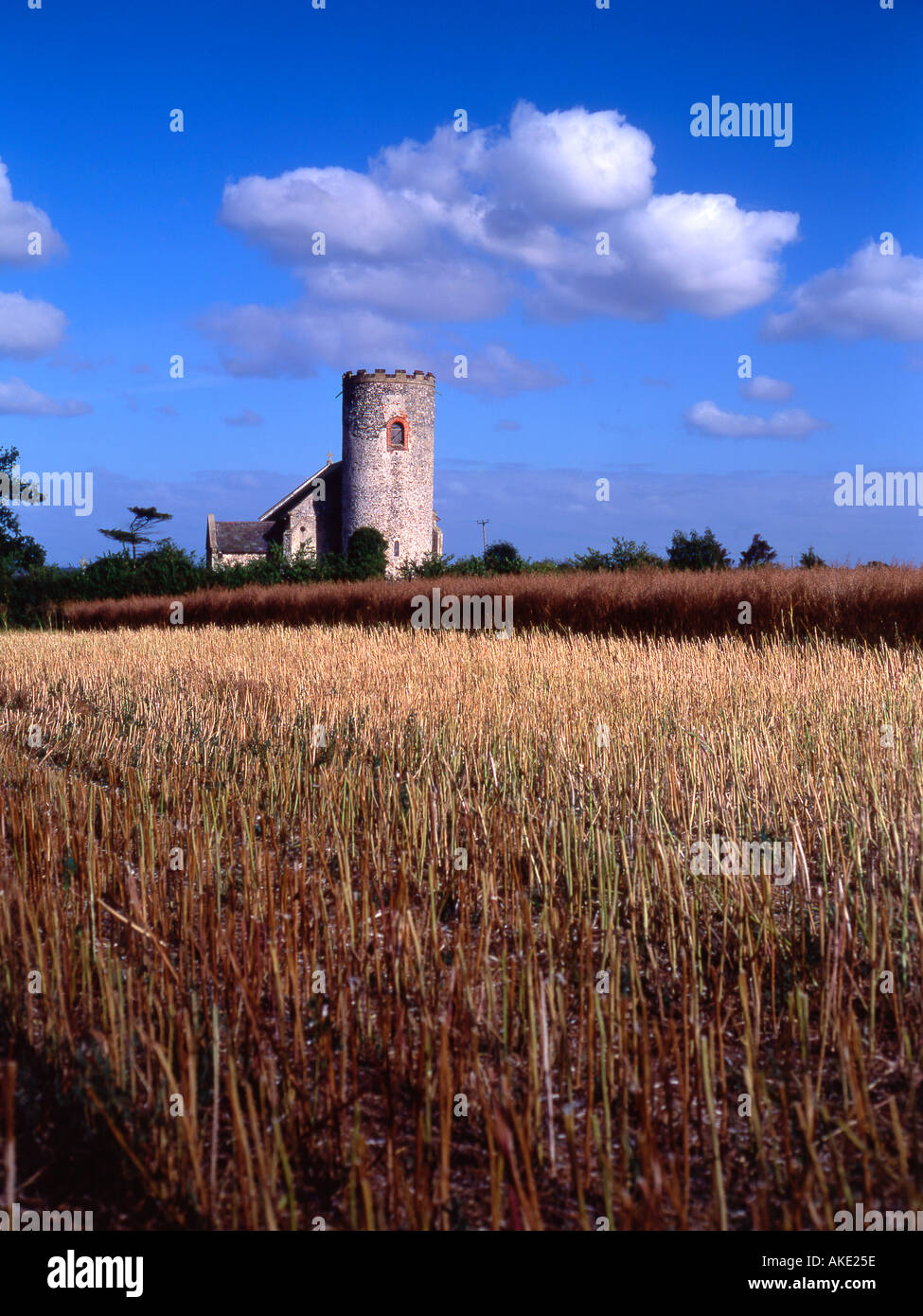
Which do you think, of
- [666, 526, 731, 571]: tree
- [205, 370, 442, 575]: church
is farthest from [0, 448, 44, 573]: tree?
[666, 526, 731, 571]: tree

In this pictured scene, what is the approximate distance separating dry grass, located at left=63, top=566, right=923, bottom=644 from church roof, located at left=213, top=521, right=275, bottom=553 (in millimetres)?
32732

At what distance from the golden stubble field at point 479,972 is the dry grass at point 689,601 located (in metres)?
6.08

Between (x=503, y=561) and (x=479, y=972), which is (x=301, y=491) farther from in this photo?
(x=479, y=972)

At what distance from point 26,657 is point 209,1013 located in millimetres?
13223

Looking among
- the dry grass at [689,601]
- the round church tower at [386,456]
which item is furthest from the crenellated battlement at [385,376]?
the dry grass at [689,601]

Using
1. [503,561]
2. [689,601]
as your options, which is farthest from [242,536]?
[689,601]

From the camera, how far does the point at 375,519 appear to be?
48875 millimetres

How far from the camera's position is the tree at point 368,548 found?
4522 cm

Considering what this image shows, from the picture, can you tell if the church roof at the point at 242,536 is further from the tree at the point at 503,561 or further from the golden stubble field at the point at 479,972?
the golden stubble field at the point at 479,972

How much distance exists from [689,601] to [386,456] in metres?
36.7

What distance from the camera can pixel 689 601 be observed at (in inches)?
566
